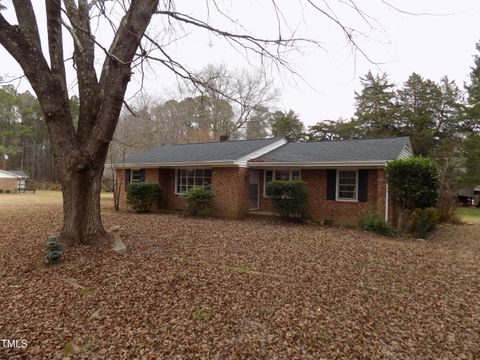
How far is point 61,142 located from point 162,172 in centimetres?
943

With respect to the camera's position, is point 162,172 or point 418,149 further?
point 418,149

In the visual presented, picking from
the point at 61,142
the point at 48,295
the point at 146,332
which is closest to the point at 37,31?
the point at 61,142

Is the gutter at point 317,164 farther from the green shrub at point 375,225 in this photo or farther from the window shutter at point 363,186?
the green shrub at point 375,225

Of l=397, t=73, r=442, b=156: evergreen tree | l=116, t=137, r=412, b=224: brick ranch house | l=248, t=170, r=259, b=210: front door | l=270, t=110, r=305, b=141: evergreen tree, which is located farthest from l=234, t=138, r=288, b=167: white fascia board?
l=270, t=110, r=305, b=141: evergreen tree

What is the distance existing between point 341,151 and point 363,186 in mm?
2026

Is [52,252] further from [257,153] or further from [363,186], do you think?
[257,153]

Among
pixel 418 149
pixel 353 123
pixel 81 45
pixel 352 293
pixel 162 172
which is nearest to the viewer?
pixel 352 293

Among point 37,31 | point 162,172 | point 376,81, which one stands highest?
point 376,81

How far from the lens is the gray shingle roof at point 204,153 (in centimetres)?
1351

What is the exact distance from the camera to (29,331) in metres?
3.13

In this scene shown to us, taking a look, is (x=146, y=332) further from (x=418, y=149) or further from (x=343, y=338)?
(x=418, y=149)

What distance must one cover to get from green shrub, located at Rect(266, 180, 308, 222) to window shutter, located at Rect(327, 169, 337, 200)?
100cm

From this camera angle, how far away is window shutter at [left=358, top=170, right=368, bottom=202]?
10.9 m

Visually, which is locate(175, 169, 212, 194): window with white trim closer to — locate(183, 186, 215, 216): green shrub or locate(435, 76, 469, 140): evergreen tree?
locate(183, 186, 215, 216): green shrub
